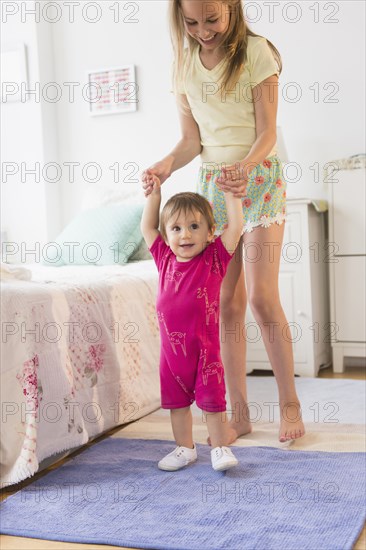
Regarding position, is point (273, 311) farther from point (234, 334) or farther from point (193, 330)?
point (193, 330)

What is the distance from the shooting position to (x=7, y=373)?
5.85 feet

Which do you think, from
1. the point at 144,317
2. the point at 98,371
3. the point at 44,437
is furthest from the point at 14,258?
the point at 44,437

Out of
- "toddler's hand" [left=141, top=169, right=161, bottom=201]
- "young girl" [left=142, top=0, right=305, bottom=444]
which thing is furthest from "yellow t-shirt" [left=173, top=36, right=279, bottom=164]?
"toddler's hand" [left=141, top=169, right=161, bottom=201]

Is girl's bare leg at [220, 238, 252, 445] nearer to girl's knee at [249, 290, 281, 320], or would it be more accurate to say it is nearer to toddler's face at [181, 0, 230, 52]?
girl's knee at [249, 290, 281, 320]

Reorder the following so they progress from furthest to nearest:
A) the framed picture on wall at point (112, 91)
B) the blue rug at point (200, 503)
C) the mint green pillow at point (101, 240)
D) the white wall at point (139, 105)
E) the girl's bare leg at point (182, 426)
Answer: the framed picture on wall at point (112, 91) → the white wall at point (139, 105) → the mint green pillow at point (101, 240) → the girl's bare leg at point (182, 426) → the blue rug at point (200, 503)

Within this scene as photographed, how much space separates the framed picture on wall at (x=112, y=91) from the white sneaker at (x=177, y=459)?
7.28 feet

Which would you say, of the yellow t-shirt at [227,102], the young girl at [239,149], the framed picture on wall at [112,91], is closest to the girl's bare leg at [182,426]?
the young girl at [239,149]

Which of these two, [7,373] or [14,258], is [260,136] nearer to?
[7,373]

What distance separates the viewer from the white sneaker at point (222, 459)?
180 cm

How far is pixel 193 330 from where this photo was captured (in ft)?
6.07

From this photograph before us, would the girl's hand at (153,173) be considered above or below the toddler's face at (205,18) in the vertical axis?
below

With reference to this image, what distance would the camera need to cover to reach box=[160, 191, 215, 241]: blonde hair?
187 centimetres

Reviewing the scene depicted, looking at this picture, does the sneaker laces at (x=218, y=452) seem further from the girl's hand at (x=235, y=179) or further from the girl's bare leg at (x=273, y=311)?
the girl's hand at (x=235, y=179)

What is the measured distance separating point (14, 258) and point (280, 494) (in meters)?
2.51
